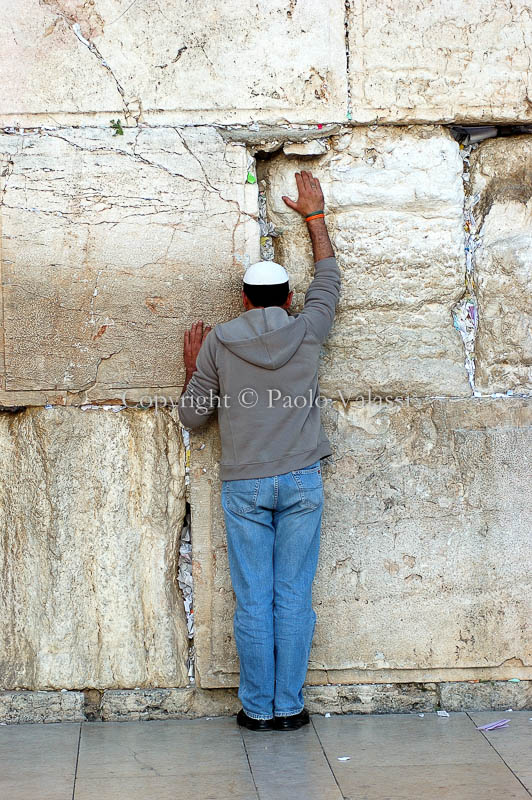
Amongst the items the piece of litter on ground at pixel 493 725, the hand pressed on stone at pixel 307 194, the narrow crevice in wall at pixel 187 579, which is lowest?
the piece of litter on ground at pixel 493 725

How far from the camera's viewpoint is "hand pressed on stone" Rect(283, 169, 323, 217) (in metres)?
3.72

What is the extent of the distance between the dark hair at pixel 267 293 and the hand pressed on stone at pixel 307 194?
15.7 inches

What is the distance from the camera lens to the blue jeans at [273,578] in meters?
3.48

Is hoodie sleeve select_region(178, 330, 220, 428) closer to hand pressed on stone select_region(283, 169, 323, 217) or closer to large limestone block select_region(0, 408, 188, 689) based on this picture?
large limestone block select_region(0, 408, 188, 689)

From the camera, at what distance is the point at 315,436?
354cm

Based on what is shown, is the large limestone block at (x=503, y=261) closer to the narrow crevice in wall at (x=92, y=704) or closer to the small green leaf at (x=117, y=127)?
the small green leaf at (x=117, y=127)

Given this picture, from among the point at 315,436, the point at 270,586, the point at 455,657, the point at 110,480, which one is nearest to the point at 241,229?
the point at 315,436

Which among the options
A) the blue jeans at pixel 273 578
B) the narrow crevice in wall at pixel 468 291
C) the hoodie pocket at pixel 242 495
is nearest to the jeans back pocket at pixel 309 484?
the blue jeans at pixel 273 578

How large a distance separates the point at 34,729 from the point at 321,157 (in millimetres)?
2624

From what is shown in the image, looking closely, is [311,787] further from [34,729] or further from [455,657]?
[34,729]

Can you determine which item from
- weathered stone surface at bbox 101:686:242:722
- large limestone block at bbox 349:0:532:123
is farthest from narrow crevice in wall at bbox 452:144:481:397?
weathered stone surface at bbox 101:686:242:722

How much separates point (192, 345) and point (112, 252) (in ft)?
1.67

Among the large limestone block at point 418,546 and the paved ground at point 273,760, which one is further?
the large limestone block at point 418,546

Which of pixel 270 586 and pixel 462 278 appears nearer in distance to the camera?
pixel 270 586
